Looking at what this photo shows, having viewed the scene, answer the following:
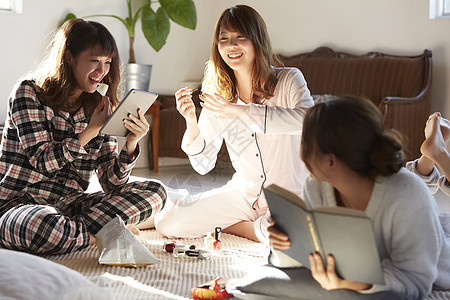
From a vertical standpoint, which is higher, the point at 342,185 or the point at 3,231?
the point at 342,185

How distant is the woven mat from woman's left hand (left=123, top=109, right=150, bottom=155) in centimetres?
44

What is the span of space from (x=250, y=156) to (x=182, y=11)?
9.41 ft

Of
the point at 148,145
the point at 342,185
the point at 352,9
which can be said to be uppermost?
the point at 352,9

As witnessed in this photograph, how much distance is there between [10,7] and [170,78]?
157 centimetres

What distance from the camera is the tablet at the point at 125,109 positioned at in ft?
7.84

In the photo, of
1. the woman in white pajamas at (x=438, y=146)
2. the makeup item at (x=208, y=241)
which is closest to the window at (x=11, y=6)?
the makeup item at (x=208, y=241)

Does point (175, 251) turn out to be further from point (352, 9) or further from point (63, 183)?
point (352, 9)

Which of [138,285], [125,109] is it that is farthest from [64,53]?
[138,285]

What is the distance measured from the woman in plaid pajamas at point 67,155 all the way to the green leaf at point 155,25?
107 inches

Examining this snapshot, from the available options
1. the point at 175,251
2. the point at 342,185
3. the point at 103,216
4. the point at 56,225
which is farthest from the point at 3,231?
the point at 342,185

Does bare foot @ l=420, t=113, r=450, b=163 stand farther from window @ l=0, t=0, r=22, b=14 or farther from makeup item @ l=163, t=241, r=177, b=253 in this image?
window @ l=0, t=0, r=22, b=14

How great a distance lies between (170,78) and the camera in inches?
232

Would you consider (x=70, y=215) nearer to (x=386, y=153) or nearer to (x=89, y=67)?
(x=89, y=67)

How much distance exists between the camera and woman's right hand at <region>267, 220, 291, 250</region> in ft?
5.44
